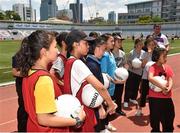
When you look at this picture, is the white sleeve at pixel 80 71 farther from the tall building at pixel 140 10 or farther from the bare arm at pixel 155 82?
the tall building at pixel 140 10

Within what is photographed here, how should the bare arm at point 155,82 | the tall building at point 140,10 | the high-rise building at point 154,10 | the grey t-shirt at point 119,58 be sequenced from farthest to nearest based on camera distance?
the tall building at point 140,10, the high-rise building at point 154,10, the grey t-shirt at point 119,58, the bare arm at point 155,82

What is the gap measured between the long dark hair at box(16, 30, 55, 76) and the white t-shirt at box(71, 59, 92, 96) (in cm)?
65

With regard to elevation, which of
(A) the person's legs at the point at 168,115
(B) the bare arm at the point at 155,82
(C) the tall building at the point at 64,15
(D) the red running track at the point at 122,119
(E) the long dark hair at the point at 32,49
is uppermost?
(C) the tall building at the point at 64,15

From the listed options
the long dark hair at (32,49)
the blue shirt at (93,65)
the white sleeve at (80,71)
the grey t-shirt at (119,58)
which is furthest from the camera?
the grey t-shirt at (119,58)

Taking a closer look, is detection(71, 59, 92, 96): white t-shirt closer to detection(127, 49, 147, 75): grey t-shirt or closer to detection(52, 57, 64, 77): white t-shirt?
detection(52, 57, 64, 77): white t-shirt

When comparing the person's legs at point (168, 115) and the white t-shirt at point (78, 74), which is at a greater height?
the white t-shirt at point (78, 74)

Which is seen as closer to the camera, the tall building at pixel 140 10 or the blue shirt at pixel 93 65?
the blue shirt at pixel 93 65

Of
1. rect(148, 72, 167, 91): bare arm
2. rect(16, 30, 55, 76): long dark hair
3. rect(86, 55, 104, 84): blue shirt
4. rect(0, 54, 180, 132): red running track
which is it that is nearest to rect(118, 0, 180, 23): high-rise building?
rect(0, 54, 180, 132): red running track

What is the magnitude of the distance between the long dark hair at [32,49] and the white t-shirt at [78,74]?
2.14 feet

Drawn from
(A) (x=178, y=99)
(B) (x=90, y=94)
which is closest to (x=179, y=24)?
(A) (x=178, y=99)

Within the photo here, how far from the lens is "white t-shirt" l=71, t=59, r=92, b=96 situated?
139 inches

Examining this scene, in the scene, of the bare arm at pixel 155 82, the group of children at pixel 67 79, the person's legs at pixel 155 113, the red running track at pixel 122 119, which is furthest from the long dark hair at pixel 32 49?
the red running track at pixel 122 119

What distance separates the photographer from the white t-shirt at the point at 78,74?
352 cm

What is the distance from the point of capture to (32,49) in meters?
2.95
